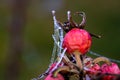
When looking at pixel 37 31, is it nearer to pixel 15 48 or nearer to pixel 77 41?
pixel 15 48

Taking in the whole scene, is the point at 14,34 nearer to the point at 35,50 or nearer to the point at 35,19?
the point at 35,50

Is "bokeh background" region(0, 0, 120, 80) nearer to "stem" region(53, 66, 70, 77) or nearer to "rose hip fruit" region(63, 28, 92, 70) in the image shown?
"rose hip fruit" region(63, 28, 92, 70)

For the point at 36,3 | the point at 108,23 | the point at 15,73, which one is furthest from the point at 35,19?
the point at 15,73

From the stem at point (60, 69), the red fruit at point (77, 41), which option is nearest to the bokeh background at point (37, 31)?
the red fruit at point (77, 41)

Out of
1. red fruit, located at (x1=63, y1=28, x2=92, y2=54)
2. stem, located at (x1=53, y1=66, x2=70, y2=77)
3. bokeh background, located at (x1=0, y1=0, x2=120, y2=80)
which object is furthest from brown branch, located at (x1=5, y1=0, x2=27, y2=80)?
stem, located at (x1=53, y1=66, x2=70, y2=77)

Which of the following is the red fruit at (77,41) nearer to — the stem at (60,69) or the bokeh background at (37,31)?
the stem at (60,69)

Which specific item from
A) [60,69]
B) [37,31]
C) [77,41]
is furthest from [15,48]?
[60,69]
